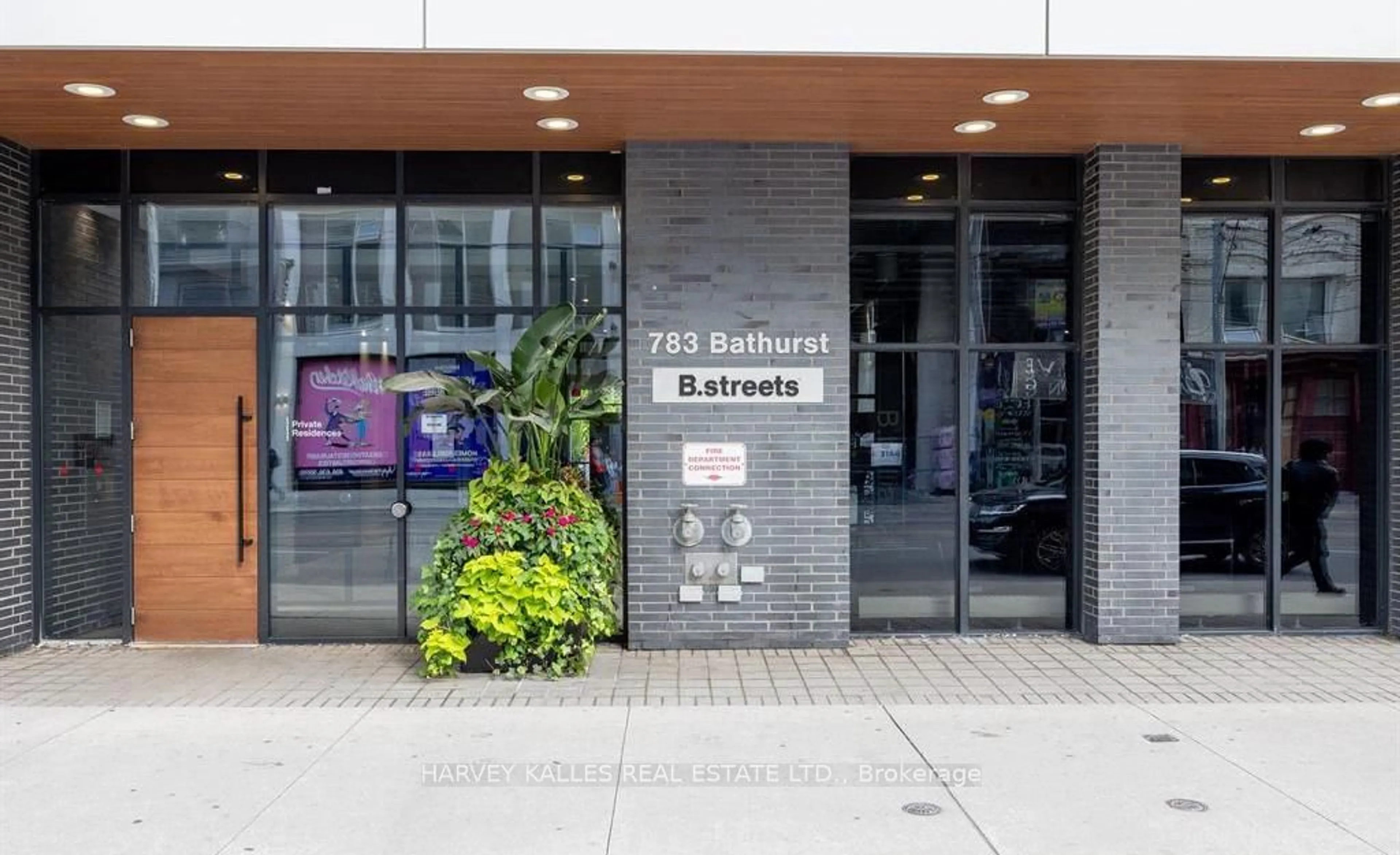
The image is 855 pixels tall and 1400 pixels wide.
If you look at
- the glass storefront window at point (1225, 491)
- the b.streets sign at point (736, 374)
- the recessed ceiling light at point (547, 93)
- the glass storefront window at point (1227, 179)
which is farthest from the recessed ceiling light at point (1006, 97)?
the glass storefront window at point (1225, 491)

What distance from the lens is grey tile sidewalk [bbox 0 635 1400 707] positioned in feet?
21.6

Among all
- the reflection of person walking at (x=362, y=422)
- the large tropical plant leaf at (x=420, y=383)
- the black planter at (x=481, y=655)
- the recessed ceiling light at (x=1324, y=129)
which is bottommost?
the black planter at (x=481, y=655)

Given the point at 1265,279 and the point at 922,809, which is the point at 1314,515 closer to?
the point at 1265,279

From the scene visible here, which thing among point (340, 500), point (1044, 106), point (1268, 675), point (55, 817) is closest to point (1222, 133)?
point (1044, 106)

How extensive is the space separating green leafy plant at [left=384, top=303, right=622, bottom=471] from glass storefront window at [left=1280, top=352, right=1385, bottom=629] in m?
5.77

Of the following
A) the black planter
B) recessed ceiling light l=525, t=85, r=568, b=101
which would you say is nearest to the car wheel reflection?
the black planter

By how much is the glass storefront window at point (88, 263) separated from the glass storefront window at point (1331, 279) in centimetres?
950

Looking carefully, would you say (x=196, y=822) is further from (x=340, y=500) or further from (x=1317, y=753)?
(x=1317, y=753)

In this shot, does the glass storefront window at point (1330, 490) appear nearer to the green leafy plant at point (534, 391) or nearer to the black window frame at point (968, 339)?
the black window frame at point (968, 339)

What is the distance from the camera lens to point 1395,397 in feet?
27.6

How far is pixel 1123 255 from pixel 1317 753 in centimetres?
395

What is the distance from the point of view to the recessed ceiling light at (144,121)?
23.3 feet

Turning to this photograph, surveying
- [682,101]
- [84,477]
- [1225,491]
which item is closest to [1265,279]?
[1225,491]

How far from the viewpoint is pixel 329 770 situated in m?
5.27
